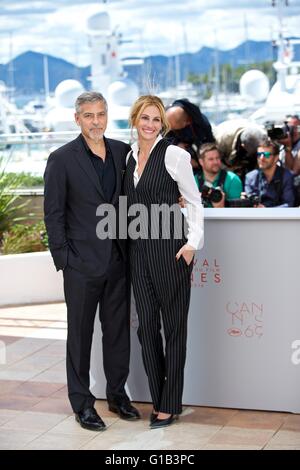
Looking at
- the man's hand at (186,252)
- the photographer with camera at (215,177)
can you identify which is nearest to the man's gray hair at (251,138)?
the photographer with camera at (215,177)

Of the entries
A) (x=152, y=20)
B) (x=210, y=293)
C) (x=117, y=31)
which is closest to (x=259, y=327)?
(x=210, y=293)

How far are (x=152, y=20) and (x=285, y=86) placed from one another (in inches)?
1050

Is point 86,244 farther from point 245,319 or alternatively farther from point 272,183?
point 272,183

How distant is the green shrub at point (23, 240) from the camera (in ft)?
26.7

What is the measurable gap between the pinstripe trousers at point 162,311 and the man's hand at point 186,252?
0.11ft

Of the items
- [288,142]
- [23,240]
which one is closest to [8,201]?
[23,240]

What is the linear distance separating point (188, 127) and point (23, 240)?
222 cm

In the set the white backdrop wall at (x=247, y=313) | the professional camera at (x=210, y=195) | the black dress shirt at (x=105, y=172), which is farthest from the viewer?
the professional camera at (x=210, y=195)

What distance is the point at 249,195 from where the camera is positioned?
656cm

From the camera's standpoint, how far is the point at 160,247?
4363mm

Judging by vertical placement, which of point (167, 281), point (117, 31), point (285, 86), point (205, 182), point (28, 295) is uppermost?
point (117, 31)

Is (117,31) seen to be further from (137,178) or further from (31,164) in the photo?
(137,178)

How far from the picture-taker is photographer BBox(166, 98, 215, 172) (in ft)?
21.8

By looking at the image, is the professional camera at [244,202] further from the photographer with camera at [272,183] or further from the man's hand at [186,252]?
the man's hand at [186,252]
